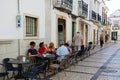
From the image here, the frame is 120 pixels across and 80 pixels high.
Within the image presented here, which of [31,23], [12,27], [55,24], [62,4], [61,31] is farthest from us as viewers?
[61,31]

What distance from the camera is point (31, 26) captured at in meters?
12.3

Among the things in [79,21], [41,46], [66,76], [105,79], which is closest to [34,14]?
[41,46]

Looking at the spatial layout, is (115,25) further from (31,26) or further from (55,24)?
(31,26)

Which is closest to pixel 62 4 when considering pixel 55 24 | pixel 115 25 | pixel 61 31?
pixel 55 24

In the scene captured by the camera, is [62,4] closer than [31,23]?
No

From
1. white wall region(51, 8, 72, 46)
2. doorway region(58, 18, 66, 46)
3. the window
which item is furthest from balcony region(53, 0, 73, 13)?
the window

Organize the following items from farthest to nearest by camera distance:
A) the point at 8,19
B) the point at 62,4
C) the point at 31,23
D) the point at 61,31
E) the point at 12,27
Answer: the point at 61,31 → the point at 62,4 → the point at 31,23 → the point at 12,27 → the point at 8,19

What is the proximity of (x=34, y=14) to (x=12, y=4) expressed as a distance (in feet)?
7.32

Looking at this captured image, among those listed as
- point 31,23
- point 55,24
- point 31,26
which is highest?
point 55,24

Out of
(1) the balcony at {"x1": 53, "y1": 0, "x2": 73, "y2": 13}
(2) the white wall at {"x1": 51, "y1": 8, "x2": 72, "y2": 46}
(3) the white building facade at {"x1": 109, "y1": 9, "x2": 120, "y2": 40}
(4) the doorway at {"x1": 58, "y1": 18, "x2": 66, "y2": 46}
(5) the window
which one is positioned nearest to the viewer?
(5) the window

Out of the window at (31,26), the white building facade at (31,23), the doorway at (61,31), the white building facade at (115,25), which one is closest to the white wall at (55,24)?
the white building facade at (31,23)

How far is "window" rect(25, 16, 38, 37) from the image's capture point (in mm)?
11812

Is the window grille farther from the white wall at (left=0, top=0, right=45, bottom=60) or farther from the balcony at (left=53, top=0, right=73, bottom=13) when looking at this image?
the balcony at (left=53, top=0, right=73, bottom=13)

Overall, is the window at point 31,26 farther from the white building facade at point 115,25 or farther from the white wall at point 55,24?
the white building facade at point 115,25
